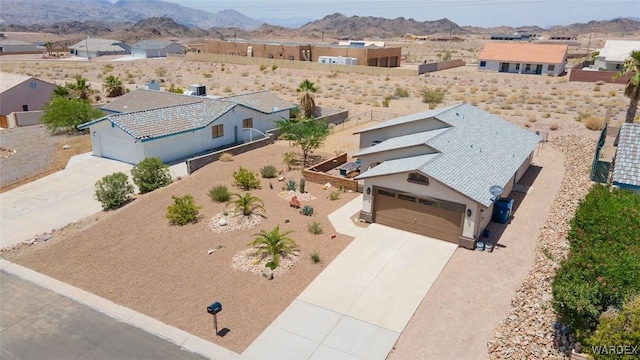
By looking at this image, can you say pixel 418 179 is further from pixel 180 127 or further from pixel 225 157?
pixel 180 127

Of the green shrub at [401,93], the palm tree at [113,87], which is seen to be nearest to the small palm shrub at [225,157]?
the green shrub at [401,93]

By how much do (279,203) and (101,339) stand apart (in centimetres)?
1096

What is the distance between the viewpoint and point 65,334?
1347 cm

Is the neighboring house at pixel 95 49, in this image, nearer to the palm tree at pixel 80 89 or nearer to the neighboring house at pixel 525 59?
the palm tree at pixel 80 89

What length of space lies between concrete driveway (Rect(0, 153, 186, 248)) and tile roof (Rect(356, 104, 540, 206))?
1429 cm

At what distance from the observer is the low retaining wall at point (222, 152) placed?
27.5 m

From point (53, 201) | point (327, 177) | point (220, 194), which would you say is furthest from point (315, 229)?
point (53, 201)

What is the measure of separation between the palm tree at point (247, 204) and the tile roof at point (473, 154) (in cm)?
506

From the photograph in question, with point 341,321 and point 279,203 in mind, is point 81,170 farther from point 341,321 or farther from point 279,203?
point 341,321

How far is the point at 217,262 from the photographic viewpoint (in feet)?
56.3

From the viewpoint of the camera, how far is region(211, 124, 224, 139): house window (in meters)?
33.1

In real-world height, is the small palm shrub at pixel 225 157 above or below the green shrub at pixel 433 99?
below

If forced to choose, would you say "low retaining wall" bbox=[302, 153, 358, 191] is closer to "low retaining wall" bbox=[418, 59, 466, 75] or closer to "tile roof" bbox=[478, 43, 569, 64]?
"low retaining wall" bbox=[418, 59, 466, 75]

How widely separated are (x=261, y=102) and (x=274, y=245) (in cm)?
2387
